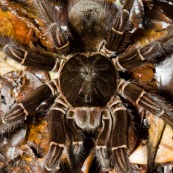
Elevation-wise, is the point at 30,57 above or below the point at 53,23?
below

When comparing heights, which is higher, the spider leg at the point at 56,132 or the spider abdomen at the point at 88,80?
the spider abdomen at the point at 88,80

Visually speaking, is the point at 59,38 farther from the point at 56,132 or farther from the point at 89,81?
the point at 56,132

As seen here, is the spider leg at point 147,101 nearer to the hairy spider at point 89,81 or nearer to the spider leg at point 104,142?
the hairy spider at point 89,81

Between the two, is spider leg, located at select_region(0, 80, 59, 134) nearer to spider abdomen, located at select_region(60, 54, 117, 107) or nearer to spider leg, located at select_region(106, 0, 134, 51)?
spider abdomen, located at select_region(60, 54, 117, 107)

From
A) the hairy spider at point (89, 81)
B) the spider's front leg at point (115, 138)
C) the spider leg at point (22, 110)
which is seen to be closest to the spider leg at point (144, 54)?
the hairy spider at point (89, 81)

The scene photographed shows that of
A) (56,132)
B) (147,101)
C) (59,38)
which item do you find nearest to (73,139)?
(56,132)
